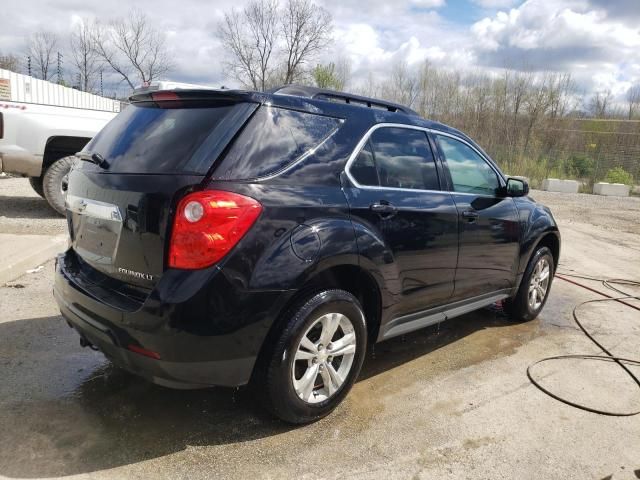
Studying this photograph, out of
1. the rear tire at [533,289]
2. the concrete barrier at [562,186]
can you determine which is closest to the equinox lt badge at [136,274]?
the rear tire at [533,289]

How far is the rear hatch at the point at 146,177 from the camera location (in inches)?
99.4

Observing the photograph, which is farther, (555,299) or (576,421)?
(555,299)

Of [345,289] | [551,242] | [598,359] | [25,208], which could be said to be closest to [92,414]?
[345,289]

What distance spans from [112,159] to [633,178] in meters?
28.1

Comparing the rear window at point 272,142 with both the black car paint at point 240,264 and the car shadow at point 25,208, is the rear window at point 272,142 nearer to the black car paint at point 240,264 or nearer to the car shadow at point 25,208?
the black car paint at point 240,264

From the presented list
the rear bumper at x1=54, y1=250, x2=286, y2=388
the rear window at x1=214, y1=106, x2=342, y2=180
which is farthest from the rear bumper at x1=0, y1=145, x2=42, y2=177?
the rear window at x1=214, y1=106, x2=342, y2=180

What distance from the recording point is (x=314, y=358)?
2.90 m

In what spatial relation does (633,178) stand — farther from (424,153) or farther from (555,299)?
(424,153)

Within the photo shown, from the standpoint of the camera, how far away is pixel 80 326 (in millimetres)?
2811

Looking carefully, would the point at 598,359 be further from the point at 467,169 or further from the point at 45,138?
the point at 45,138

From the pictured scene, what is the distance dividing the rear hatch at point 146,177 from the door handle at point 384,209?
911 mm

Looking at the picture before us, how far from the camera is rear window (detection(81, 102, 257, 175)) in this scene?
2.61 metres

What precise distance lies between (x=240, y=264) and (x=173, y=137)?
0.82 m

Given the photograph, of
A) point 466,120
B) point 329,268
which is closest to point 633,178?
point 466,120
